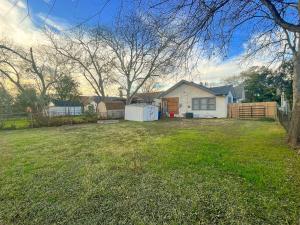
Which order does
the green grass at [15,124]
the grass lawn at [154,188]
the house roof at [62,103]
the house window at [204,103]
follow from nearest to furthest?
the grass lawn at [154,188], the green grass at [15,124], the house window at [204,103], the house roof at [62,103]

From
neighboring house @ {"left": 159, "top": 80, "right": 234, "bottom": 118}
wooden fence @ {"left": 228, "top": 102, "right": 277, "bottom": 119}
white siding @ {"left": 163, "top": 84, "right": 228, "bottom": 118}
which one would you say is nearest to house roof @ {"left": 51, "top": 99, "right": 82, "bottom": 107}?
neighboring house @ {"left": 159, "top": 80, "right": 234, "bottom": 118}

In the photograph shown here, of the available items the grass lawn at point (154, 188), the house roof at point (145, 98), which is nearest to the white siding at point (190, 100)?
the house roof at point (145, 98)

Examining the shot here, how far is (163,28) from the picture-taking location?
11.4 ft

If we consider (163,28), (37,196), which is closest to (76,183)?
(37,196)

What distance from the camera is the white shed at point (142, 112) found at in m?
17.9

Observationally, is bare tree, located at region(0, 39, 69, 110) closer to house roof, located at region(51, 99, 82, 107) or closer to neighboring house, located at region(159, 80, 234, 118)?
house roof, located at region(51, 99, 82, 107)

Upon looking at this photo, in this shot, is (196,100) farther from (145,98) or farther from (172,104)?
(145,98)

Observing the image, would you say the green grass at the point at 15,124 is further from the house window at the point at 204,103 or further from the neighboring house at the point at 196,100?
the house window at the point at 204,103

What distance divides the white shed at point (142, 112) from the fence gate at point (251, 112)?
324 inches

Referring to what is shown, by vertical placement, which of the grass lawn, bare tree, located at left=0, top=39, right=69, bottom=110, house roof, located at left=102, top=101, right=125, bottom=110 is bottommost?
the grass lawn

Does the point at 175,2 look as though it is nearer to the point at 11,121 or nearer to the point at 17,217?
the point at 17,217

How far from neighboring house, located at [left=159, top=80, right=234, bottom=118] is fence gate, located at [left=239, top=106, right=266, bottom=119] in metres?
1.49

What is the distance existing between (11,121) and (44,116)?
115 inches

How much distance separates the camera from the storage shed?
21.0 metres
